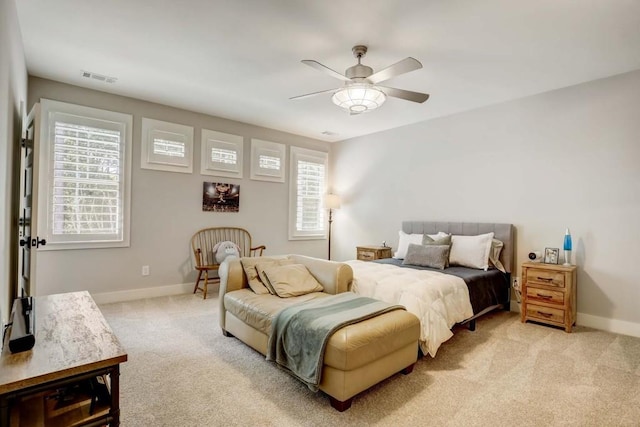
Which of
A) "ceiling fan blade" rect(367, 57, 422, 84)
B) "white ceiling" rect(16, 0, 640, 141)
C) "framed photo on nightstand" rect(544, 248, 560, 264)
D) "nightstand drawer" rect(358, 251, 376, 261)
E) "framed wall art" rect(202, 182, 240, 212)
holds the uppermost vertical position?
"white ceiling" rect(16, 0, 640, 141)

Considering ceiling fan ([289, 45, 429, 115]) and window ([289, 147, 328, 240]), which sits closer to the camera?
ceiling fan ([289, 45, 429, 115])

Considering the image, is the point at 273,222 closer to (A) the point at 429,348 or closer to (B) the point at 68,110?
(B) the point at 68,110

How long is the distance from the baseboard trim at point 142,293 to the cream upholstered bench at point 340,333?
1867 millimetres

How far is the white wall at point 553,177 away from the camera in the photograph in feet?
10.9

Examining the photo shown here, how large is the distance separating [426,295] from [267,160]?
374 cm

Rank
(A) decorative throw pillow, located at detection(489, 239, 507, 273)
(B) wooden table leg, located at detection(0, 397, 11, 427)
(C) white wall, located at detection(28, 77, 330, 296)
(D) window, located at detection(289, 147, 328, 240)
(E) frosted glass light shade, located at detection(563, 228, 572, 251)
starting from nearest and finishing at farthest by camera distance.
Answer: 1. (B) wooden table leg, located at detection(0, 397, 11, 427)
2. (E) frosted glass light shade, located at detection(563, 228, 572, 251)
3. (C) white wall, located at detection(28, 77, 330, 296)
4. (A) decorative throw pillow, located at detection(489, 239, 507, 273)
5. (D) window, located at detection(289, 147, 328, 240)

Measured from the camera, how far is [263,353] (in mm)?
2535

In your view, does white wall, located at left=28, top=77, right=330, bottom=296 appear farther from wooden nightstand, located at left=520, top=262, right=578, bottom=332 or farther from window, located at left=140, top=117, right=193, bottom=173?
wooden nightstand, located at left=520, top=262, right=578, bottom=332

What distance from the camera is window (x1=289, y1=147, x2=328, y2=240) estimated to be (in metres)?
5.94

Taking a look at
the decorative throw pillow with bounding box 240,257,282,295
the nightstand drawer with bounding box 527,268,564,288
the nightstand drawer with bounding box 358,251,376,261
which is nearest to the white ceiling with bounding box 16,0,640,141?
the decorative throw pillow with bounding box 240,257,282,295

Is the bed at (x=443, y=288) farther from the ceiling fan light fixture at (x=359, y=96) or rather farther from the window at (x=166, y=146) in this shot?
the window at (x=166, y=146)

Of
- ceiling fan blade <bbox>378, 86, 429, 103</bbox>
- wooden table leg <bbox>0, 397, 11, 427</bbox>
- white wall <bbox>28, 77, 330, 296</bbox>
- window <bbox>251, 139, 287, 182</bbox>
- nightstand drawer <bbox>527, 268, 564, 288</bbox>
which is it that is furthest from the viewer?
window <bbox>251, 139, 287, 182</bbox>

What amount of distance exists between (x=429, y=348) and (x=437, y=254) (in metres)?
1.56

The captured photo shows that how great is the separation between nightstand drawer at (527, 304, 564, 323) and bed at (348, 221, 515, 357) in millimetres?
332
